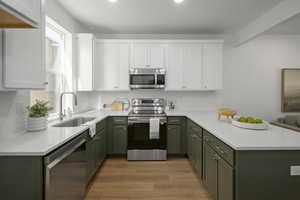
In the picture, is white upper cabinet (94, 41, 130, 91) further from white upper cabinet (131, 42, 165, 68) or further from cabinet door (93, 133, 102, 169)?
cabinet door (93, 133, 102, 169)

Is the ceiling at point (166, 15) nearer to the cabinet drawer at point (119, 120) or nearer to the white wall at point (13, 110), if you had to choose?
the white wall at point (13, 110)

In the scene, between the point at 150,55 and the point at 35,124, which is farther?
the point at 150,55

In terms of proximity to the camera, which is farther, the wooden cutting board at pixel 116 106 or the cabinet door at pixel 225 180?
the wooden cutting board at pixel 116 106

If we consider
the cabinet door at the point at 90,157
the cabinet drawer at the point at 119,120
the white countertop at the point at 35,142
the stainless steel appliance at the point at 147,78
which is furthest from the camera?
the stainless steel appliance at the point at 147,78

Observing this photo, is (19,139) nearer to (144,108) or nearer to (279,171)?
(279,171)

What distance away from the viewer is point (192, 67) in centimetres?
406

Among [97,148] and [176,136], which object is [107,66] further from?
[176,136]

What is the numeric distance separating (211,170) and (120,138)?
199 cm

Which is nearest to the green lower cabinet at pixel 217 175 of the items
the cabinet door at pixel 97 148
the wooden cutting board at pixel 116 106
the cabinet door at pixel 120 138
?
the cabinet door at pixel 97 148

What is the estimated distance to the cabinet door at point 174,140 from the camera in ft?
12.3

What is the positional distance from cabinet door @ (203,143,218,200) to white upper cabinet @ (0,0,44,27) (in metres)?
2.04

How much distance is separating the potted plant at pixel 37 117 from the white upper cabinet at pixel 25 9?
100cm

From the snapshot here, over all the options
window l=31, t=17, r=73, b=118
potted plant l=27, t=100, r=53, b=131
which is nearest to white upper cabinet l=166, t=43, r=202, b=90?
window l=31, t=17, r=73, b=118

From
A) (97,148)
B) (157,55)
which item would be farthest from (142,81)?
(97,148)
